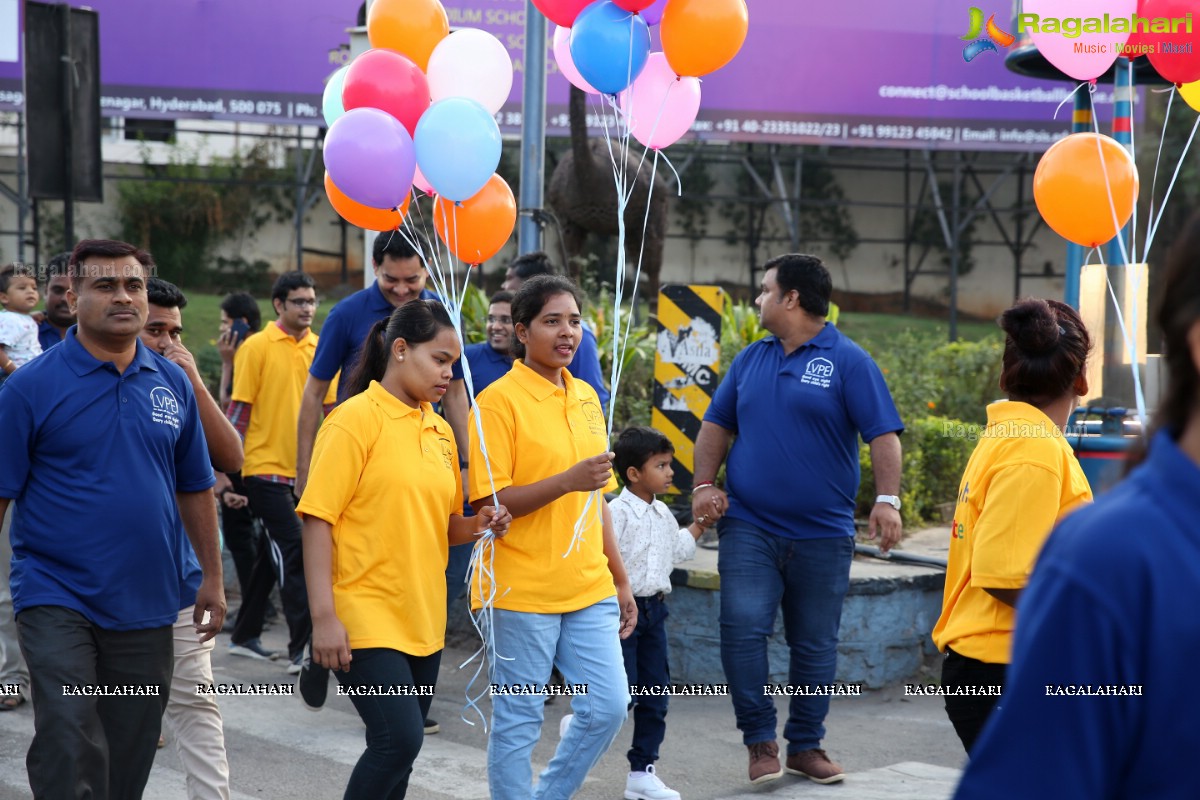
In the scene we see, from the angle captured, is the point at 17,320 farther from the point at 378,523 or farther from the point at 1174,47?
the point at 1174,47

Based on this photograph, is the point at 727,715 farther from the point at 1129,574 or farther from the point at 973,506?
the point at 1129,574

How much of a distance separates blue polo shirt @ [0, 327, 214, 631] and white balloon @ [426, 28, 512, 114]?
184cm

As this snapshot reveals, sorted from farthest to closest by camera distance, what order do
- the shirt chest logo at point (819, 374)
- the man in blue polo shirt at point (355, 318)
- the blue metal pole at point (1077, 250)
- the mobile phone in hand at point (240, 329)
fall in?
the mobile phone in hand at point (240, 329)
the blue metal pole at point (1077, 250)
the man in blue polo shirt at point (355, 318)
the shirt chest logo at point (819, 374)

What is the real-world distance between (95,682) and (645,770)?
6.94ft

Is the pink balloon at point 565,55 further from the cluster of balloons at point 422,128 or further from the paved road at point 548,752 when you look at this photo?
the paved road at point 548,752

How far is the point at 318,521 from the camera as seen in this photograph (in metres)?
3.69

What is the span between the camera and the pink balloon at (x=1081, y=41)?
224 inches

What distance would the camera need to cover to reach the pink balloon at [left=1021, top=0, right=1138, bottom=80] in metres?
5.68

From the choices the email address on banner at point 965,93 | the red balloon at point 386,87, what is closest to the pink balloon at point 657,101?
the red balloon at point 386,87

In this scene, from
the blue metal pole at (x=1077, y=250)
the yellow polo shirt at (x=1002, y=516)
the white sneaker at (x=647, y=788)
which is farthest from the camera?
the blue metal pole at (x=1077, y=250)

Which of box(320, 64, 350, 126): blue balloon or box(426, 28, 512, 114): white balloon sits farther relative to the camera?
box(320, 64, 350, 126): blue balloon

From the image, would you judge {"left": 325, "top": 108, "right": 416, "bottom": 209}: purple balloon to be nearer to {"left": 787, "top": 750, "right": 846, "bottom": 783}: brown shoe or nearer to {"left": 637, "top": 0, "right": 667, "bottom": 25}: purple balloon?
{"left": 637, "top": 0, "right": 667, "bottom": 25}: purple balloon

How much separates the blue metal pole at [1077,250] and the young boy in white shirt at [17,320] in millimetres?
5691

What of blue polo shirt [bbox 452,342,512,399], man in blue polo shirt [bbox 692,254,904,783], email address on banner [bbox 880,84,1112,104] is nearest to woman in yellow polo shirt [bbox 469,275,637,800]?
man in blue polo shirt [bbox 692,254,904,783]
